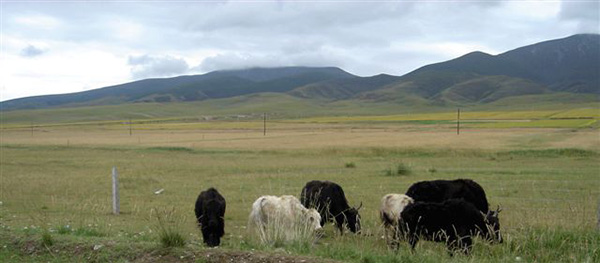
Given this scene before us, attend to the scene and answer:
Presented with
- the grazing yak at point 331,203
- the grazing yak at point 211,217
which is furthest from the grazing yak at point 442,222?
the grazing yak at point 211,217

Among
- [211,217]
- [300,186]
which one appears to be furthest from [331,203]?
[300,186]

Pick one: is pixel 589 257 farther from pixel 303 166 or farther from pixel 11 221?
pixel 303 166

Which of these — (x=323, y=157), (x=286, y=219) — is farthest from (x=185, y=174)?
(x=286, y=219)

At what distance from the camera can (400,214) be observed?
32.4 feet

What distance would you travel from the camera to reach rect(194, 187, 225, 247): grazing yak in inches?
392

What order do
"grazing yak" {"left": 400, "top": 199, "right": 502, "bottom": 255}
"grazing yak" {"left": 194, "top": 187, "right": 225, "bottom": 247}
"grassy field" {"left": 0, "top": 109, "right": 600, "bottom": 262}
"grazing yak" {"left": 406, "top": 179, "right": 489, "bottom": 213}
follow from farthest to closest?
1. "grazing yak" {"left": 406, "top": 179, "right": 489, "bottom": 213}
2. "grazing yak" {"left": 194, "top": 187, "right": 225, "bottom": 247}
3. "grazing yak" {"left": 400, "top": 199, "right": 502, "bottom": 255}
4. "grassy field" {"left": 0, "top": 109, "right": 600, "bottom": 262}

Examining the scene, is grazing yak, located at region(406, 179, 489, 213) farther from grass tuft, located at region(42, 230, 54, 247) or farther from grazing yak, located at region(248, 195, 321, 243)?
grass tuft, located at region(42, 230, 54, 247)

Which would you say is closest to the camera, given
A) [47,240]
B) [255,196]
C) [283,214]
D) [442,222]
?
[47,240]

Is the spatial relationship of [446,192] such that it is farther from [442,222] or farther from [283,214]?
[283,214]

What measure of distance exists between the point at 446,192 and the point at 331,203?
2.95 metres

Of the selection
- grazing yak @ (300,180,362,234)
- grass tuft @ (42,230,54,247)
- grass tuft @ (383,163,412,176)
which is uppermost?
grass tuft @ (42,230,54,247)

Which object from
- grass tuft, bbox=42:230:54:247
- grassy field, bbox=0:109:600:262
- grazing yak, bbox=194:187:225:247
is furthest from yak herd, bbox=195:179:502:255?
grass tuft, bbox=42:230:54:247

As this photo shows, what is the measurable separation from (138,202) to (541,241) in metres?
12.6

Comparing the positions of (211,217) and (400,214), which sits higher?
(400,214)
